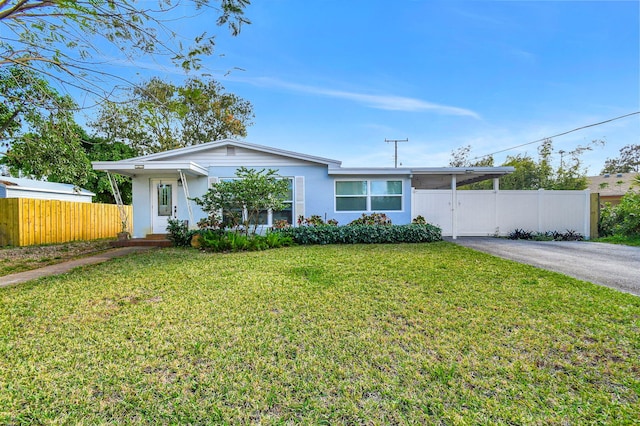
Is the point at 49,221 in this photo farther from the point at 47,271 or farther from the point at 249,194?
the point at 249,194

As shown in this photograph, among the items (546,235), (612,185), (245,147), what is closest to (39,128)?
(245,147)

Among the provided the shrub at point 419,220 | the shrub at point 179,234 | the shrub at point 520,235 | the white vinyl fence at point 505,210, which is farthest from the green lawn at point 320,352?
the shrub at point 520,235

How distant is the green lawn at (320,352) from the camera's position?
2.05 meters

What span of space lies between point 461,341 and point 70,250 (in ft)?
38.8

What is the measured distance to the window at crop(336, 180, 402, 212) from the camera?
37.7 ft

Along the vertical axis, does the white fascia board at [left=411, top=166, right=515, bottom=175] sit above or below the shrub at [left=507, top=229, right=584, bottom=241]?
above

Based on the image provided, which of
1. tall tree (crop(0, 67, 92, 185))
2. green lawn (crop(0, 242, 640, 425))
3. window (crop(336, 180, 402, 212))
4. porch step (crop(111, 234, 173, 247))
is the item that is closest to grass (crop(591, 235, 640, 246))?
window (crop(336, 180, 402, 212))

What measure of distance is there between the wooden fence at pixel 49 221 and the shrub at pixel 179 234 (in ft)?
14.0

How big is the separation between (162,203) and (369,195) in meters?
7.81

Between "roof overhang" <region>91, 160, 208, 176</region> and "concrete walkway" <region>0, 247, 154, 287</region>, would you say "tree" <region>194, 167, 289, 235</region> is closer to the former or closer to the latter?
"roof overhang" <region>91, 160, 208, 176</region>

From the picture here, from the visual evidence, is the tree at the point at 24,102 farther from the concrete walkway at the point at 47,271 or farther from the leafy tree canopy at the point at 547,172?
the leafy tree canopy at the point at 547,172

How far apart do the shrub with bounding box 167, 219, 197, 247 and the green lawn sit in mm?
4792

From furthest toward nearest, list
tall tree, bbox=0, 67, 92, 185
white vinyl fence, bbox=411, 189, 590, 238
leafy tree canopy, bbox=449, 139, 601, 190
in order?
1. leafy tree canopy, bbox=449, 139, 601, 190
2. white vinyl fence, bbox=411, 189, 590, 238
3. tall tree, bbox=0, 67, 92, 185

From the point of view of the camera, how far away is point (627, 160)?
31547 mm
